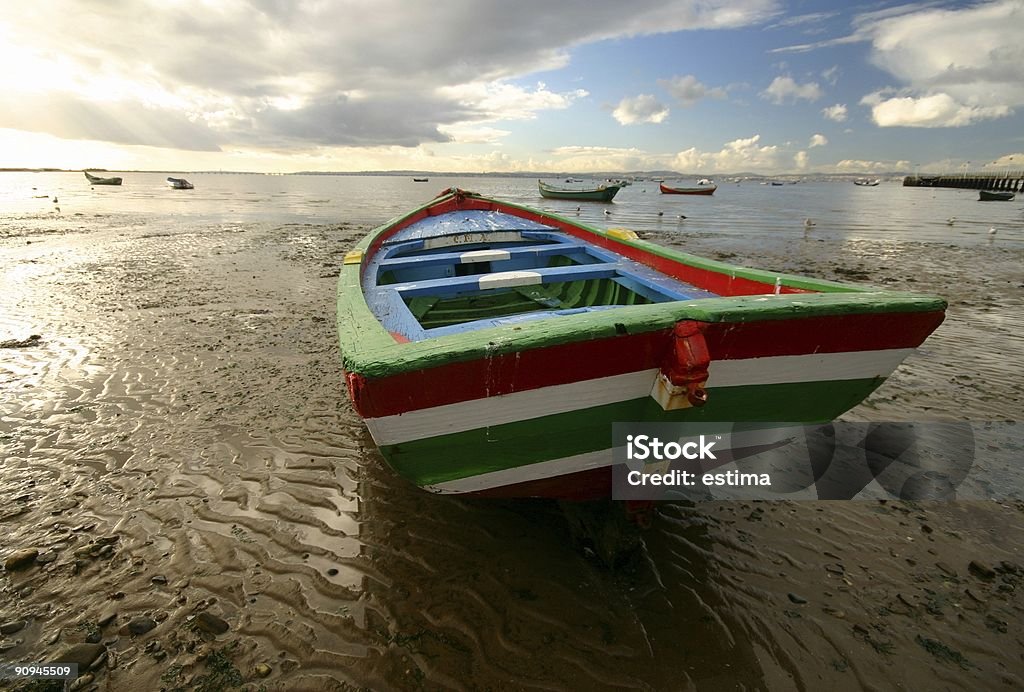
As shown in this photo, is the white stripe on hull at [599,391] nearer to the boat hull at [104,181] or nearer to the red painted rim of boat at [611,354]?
the red painted rim of boat at [611,354]

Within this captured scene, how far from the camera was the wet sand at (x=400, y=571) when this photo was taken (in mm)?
2518

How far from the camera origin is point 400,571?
3.13 metres

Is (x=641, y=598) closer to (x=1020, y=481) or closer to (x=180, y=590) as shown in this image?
(x=180, y=590)

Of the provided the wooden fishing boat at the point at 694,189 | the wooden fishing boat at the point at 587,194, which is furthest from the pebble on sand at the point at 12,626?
the wooden fishing boat at the point at 694,189

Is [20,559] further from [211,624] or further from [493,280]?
[493,280]

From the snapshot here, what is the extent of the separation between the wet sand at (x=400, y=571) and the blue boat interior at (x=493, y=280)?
1.65 metres

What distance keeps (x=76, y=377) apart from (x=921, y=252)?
2482cm

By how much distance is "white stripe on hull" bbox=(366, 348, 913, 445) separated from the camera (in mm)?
2205

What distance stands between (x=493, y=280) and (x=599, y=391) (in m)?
2.22

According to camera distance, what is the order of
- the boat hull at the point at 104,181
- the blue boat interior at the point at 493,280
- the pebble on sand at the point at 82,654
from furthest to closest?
1. the boat hull at the point at 104,181
2. the blue boat interior at the point at 493,280
3. the pebble on sand at the point at 82,654

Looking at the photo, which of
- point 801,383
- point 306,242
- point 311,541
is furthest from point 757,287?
point 306,242

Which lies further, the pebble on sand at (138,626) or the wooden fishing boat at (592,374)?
the pebble on sand at (138,626)

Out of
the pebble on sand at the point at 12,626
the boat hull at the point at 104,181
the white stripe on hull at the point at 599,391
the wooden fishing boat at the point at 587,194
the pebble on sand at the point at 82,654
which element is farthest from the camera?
the boat hull at the point at 104,181

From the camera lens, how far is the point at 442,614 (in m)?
2.81
